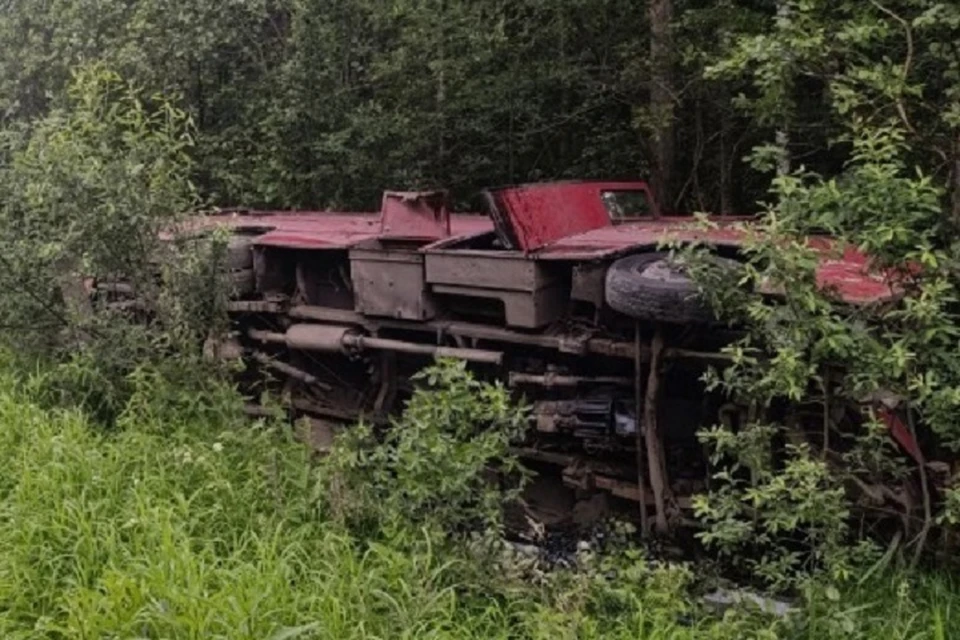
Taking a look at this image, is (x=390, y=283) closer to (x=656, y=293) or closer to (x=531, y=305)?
(x=531, y=305)

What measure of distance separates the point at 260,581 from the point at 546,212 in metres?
2.62

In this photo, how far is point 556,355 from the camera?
5121 millimetres

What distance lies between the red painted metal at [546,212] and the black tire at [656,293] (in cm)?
67

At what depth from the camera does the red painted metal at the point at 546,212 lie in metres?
4.98

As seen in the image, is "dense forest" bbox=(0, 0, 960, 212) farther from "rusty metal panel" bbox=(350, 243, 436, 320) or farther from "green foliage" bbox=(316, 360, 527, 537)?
"green foliage" bbox=(316, 360, 527, 537)

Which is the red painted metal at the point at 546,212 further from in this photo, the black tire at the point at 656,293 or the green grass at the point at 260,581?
the green grass at the point at 260,581

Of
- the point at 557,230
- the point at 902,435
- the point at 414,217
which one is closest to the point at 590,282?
the point at 557,230

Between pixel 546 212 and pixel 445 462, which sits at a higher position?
pixel 546 212

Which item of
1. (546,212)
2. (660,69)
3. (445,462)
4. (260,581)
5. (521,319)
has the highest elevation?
(660,69)

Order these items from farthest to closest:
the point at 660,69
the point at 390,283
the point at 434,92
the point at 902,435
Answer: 1. the point at 434,92
2. the point at 660,69
3. the point at 390,283
4. the point at 902,435

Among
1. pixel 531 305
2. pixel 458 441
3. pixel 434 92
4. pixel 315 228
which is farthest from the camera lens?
pixel 434 92

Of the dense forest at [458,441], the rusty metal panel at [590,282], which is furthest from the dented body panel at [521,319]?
the dense forest at [458,441]

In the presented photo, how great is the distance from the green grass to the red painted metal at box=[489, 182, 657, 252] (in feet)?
5.54

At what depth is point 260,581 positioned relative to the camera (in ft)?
11.6
